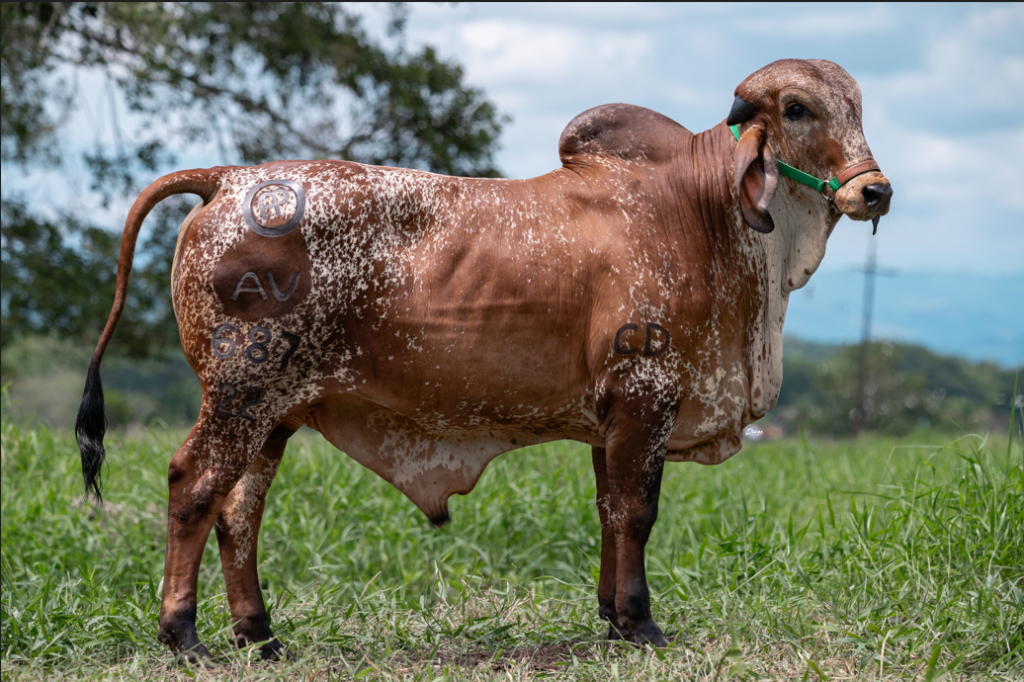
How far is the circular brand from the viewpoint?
259 cm

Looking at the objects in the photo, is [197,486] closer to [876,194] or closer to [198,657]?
[198,657]

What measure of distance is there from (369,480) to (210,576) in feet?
3.51

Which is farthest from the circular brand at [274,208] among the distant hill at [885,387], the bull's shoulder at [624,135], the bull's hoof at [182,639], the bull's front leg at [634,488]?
the distant hill at [885,387]

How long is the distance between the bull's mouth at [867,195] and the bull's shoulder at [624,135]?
591 millimetres

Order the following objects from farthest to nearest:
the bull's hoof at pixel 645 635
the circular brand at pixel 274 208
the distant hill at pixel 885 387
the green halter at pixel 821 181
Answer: the distant hill at pixel 885 387 → the bull's hoof at pixel 645 635 → the green halter at pixel 821 181 → the circular brand at pixel 274 208

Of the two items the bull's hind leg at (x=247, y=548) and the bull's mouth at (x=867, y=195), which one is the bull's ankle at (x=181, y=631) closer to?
the bull's hind leg at (x=247, y=548)

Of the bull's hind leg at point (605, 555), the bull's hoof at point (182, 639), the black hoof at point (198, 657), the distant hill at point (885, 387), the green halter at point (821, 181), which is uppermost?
the green halter at point (821, 181)

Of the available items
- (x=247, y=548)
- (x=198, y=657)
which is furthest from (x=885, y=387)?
(x=198, y=657)

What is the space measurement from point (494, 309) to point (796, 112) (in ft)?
3.85

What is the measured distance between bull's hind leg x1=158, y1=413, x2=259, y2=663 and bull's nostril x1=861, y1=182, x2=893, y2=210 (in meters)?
2.02

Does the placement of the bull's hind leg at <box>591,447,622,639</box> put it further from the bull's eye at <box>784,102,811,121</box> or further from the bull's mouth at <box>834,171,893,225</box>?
the bull's eye at <box>784,102,811,121</box>

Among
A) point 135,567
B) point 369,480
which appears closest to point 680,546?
point 369,480

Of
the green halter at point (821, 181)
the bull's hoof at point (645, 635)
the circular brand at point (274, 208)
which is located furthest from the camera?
the bull's hoof at point (645, 635)

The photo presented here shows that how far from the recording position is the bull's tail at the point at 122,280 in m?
2.72
